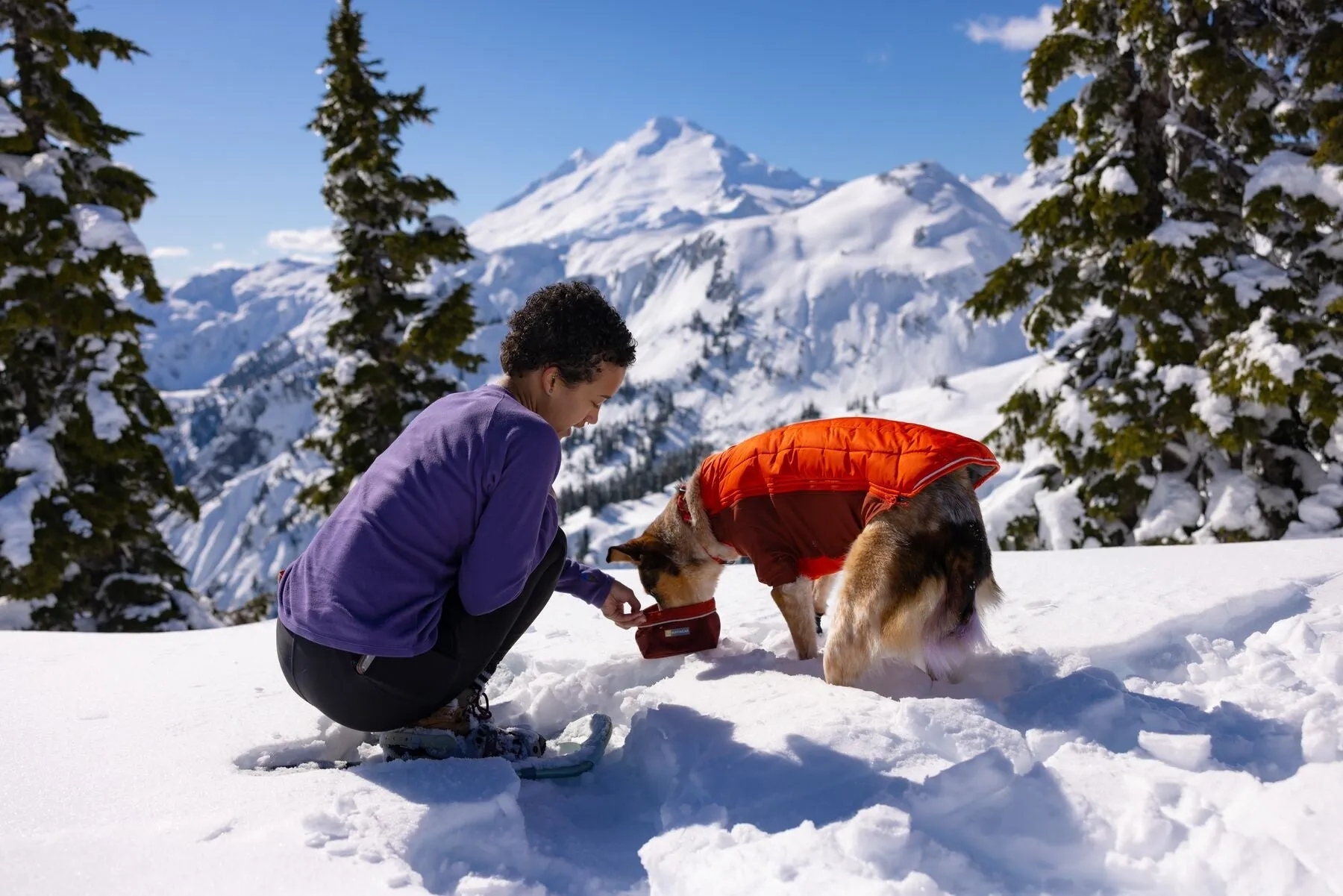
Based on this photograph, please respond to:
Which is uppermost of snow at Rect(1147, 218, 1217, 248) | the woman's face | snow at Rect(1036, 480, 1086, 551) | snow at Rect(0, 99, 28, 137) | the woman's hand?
snow at Rect(0, 99, 28, 137)

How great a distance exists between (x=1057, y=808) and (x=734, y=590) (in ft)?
12.1

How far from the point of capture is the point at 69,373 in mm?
11016

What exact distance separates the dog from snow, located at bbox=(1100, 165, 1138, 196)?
22.7ft

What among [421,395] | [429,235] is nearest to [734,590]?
[421,395]

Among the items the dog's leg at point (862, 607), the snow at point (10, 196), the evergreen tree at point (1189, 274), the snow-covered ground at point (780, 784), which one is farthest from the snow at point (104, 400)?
the evergreen tree at point (1189, 274)

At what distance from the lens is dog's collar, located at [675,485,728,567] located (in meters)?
4.41

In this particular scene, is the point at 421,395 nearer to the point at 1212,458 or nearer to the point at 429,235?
the point at 429,235

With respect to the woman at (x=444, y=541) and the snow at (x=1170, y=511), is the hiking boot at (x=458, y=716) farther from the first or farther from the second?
the snow at (x=1170, y=511)

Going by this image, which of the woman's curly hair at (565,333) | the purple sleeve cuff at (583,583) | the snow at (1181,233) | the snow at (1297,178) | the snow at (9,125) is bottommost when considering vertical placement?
the purple sleeve cuff at (583,583)

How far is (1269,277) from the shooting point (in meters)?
7.93

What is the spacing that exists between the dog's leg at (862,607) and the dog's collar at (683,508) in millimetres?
1128

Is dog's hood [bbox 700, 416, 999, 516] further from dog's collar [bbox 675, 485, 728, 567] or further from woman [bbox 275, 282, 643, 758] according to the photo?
woman [bbox 275, 282, 643, 758]

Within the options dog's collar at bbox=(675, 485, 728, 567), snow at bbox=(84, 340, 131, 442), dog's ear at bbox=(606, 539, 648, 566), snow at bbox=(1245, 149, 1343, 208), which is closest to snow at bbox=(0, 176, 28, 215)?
snow at bbox=(84, 340, 131, 442)

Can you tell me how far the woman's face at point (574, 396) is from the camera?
9.09ft
